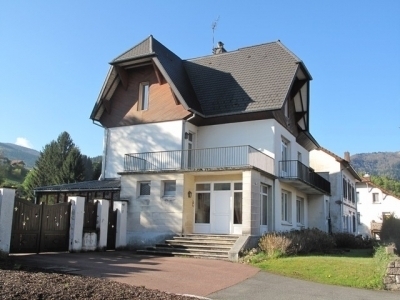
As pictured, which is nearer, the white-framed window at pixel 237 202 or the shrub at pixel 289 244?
the shrub at pixel 289 244

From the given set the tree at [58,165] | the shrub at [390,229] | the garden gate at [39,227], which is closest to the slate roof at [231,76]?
the garden gate at [39,227]

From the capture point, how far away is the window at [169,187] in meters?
19.8

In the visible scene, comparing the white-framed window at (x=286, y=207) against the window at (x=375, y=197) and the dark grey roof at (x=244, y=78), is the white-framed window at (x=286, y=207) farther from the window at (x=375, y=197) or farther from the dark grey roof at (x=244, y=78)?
the window at (x=375, y=197)

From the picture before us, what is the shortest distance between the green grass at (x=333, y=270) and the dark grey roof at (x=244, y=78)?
9011 millimetres

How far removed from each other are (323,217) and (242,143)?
11.0m

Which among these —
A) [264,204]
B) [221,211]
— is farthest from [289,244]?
[264,204]

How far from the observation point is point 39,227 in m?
15.0

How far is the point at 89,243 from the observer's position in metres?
16.8

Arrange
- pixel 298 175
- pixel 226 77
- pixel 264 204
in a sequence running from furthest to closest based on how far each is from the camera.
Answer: pixel 226 77, pixel 298 175, pixel 264 204

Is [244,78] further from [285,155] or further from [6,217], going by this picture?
[6,217]

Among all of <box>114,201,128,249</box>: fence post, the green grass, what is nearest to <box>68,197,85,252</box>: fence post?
<box>114,201,128,249</box>: fence post

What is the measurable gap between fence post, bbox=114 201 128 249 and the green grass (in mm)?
7091

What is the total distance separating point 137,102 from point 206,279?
567 inches

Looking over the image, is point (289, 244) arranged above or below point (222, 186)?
below
